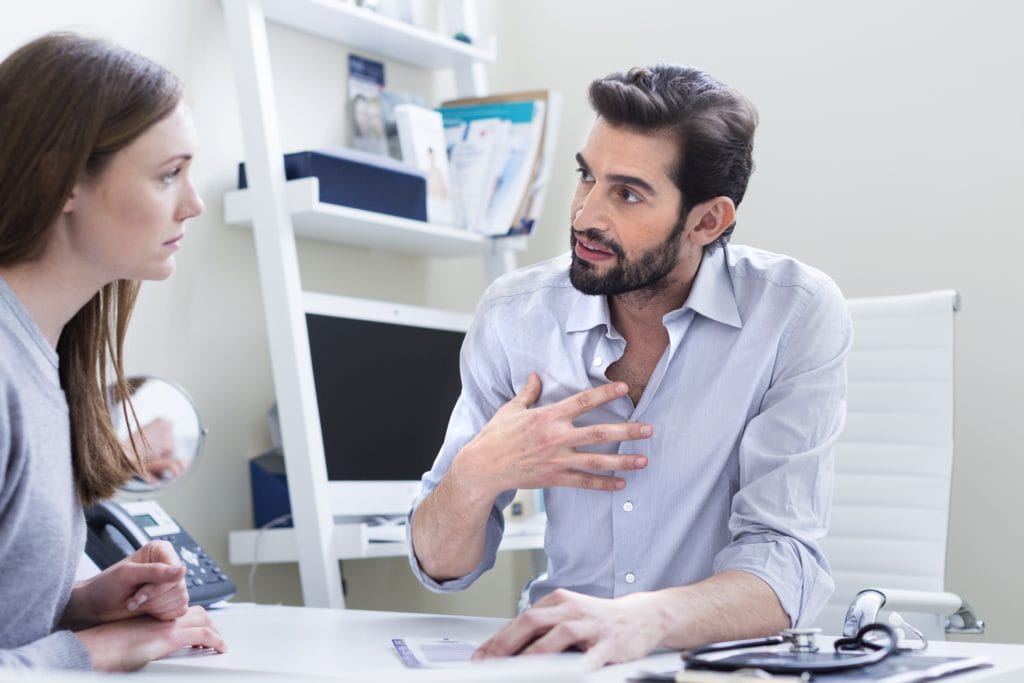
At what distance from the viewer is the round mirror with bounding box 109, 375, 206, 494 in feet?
6.21

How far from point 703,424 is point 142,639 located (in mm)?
741

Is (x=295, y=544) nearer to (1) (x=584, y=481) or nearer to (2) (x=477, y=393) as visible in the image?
(2) (x=477, y=393)

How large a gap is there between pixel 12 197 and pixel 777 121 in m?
1.98

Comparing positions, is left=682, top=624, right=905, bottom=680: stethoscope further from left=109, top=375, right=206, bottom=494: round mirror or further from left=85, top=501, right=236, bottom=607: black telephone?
left=109, top=375, right=206, bottom=494: round mirror

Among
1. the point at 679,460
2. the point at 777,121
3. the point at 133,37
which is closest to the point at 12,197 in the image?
the point at 679,460

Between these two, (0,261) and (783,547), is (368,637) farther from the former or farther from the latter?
(0,261)

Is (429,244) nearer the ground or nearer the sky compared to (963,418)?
nearer the sky

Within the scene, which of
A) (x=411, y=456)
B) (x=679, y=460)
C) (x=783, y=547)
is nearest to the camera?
(x=783, y=547)

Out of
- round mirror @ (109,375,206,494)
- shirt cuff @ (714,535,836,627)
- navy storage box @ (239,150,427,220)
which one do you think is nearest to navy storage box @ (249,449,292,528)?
round mirror @ (109,375,206,494)

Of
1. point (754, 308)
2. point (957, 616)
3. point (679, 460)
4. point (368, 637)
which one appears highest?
point (754, 308)

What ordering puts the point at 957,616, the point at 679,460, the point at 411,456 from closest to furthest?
the point at 679,460 < the point at 957,616 < the point at 411,456

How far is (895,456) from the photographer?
2.12 meters

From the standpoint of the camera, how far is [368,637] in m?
1.46

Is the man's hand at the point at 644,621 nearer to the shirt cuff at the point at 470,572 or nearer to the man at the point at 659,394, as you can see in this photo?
the man at the point at 659,394
